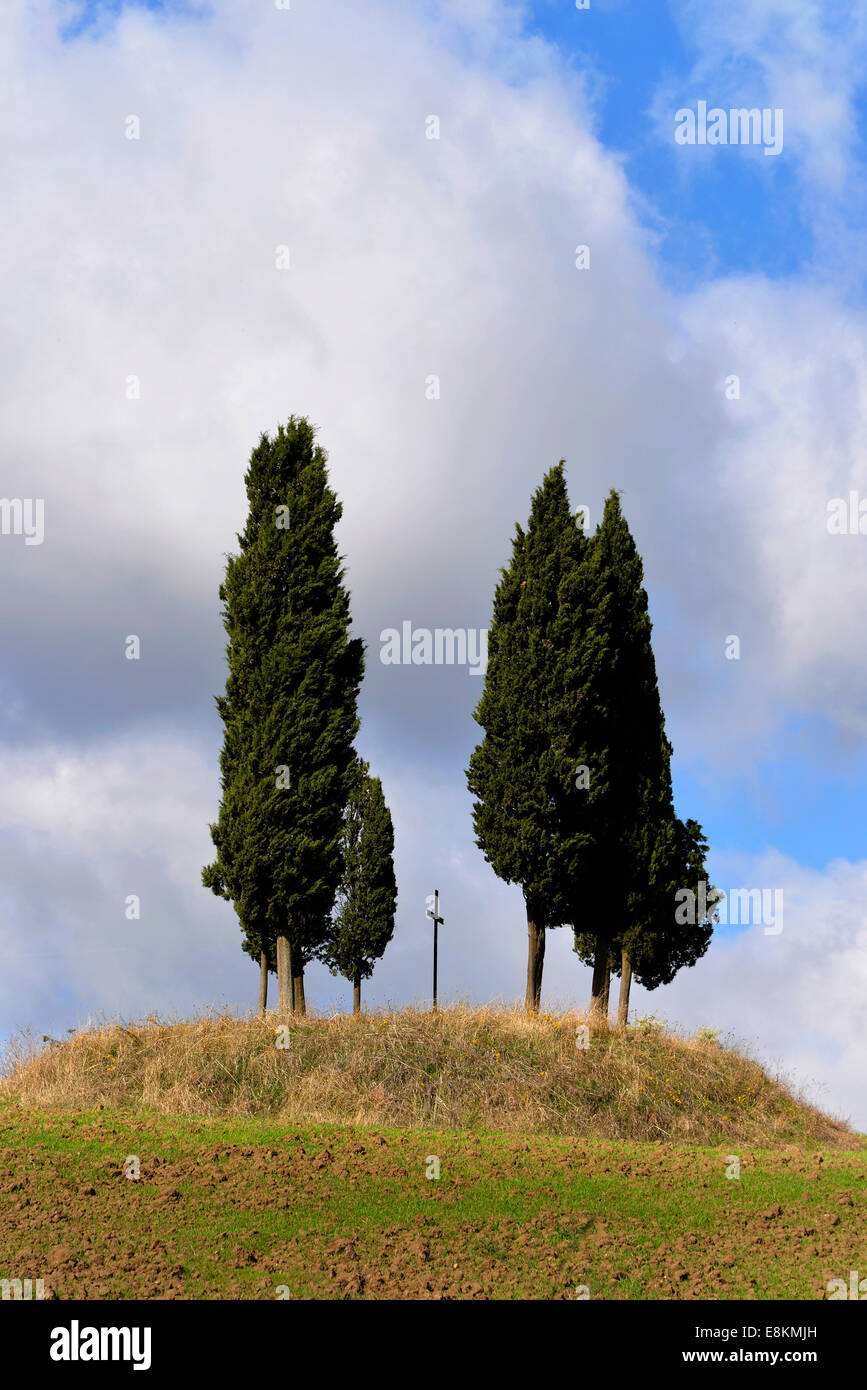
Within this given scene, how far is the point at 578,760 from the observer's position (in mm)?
23094

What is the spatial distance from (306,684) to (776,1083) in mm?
11931

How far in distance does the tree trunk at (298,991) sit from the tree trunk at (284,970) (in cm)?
14

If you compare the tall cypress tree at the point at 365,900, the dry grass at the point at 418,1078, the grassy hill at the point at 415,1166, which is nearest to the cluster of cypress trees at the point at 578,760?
the grassy hill at the point at 415,1166

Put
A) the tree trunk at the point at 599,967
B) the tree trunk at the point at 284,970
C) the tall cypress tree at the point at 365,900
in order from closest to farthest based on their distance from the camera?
the tree trunk at the point at 284,970, the tree trunk at the point at 599,967, the tall cypress tree at the point at 365,900

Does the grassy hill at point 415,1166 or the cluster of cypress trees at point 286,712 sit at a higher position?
the cluster of cypress trees at point 286,712

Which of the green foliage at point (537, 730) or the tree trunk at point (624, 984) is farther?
the tree trunk at point (624, 984)

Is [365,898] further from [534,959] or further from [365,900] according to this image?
[534,959]

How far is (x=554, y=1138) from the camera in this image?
14.2m

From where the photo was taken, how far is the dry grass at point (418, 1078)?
1516 cm

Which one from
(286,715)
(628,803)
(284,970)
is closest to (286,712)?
(286,715)

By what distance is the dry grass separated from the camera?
15.2m

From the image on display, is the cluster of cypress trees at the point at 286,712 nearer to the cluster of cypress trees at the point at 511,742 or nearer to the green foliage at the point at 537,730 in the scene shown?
the cluster of cypress trees at the point at 511,742
